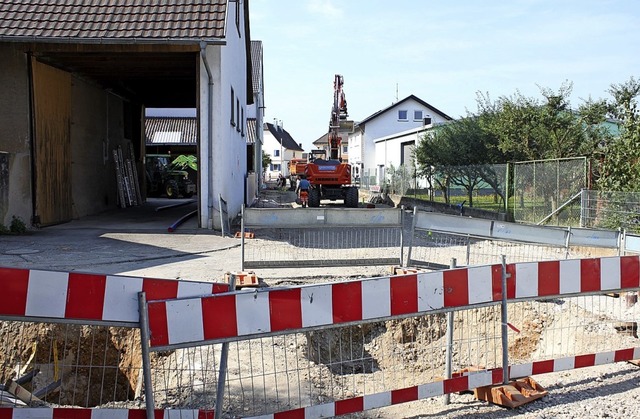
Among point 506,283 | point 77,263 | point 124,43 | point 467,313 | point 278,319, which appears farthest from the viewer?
point 124,43

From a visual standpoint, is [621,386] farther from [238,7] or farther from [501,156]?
[501,156]

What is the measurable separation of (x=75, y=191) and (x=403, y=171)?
64.2ft

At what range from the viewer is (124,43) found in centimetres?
1410

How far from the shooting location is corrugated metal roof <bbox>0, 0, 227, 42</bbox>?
14.0 m

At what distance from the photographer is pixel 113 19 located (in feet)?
47.6

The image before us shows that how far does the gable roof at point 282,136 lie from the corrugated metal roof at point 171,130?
5589 cm

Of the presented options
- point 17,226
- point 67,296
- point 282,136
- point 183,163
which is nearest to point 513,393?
point 67,296

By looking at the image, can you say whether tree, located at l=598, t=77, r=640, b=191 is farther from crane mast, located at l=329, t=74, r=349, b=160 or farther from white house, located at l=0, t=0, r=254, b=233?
crane mast, located at l=329, t=74, r=349, b=160

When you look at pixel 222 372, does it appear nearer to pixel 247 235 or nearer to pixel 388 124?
pixel 247 235

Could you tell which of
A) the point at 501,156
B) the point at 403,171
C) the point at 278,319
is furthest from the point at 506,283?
the point at 403,171

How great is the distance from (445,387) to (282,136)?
98.9 meters

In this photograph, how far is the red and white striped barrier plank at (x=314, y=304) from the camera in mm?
3939

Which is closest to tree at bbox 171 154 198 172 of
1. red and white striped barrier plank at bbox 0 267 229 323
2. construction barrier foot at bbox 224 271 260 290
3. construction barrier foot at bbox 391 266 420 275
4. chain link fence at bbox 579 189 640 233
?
chain link fence at bbox 579 189 640 233

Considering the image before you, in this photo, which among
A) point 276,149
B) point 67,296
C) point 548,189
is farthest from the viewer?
point 276,149
